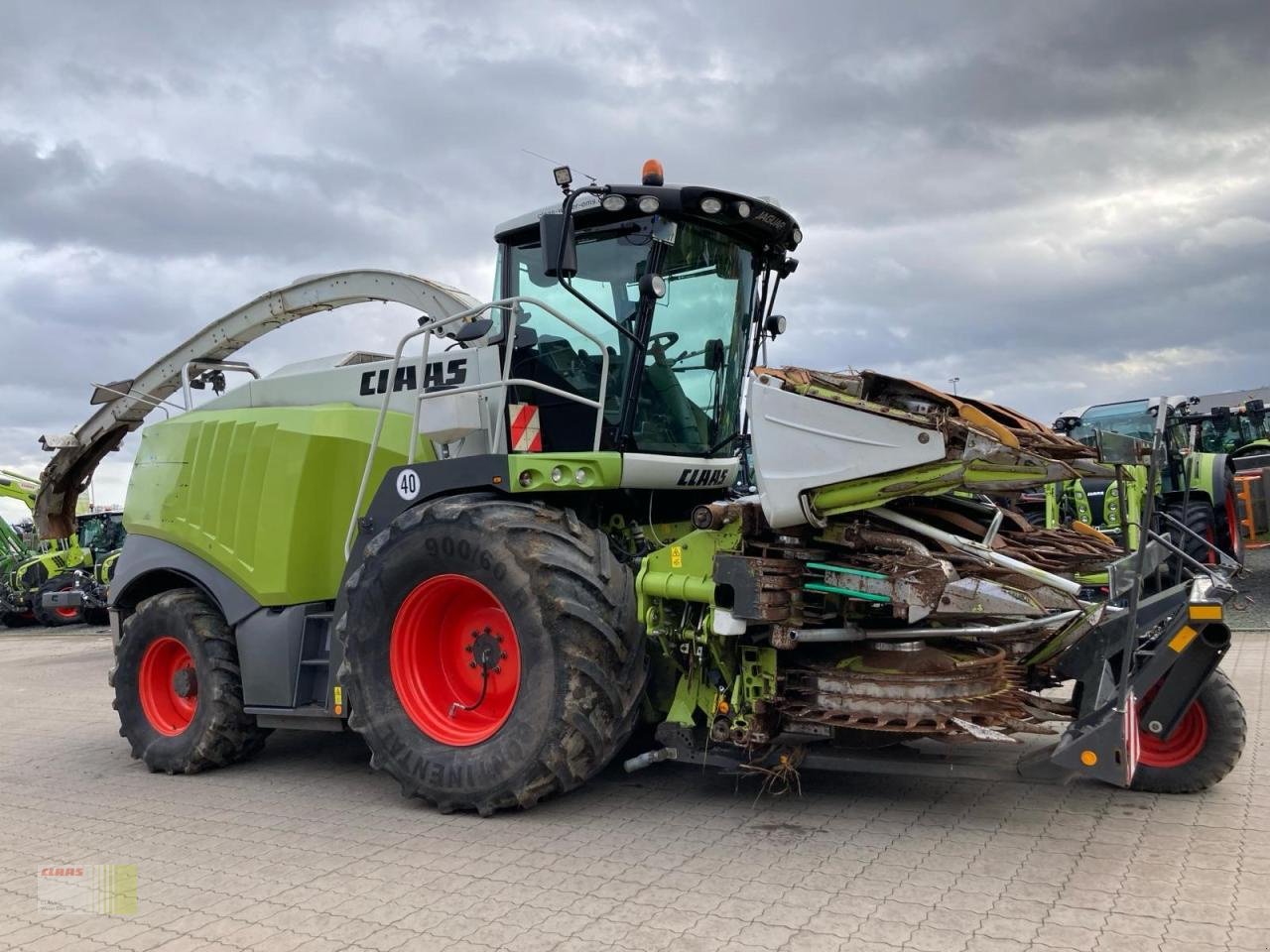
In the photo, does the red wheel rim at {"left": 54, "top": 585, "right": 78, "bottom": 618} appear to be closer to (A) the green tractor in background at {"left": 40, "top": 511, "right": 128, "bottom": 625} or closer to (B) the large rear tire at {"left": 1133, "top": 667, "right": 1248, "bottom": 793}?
(A) the green tractor in background at {"left": 40, "top": 511, "right": 128, "bottom": 625}

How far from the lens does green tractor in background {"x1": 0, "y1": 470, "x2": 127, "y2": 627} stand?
20656mm

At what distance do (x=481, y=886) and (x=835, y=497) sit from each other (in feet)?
7.01

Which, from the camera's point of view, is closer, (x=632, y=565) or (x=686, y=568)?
(x=686, y=568)

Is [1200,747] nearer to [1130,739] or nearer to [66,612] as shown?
[1130,739]

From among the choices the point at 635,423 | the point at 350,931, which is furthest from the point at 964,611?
the point at 350,931

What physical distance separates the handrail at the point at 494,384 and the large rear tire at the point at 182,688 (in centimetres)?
118

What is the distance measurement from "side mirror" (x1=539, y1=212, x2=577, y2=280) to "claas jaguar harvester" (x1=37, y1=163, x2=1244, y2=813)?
13mm

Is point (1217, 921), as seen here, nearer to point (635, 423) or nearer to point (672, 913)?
point (672, 913)

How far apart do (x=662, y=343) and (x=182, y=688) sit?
3759 mm

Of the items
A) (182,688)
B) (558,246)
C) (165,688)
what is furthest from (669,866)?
(165,688)

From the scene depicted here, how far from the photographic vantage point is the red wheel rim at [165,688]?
677 cm

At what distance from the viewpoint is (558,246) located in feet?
16.1

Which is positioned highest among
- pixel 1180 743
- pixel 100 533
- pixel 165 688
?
pixel 100 533

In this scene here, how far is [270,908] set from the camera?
3.96m
